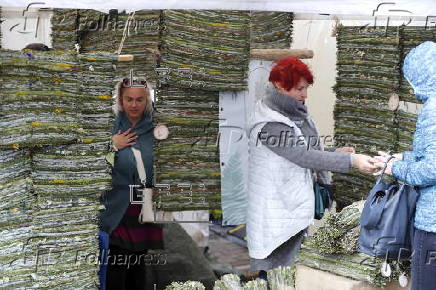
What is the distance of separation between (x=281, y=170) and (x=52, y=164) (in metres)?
1.42

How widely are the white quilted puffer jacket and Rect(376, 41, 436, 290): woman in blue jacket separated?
109 centimetres

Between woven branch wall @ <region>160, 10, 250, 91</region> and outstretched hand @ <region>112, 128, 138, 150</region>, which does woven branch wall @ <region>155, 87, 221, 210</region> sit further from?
outstretched hand @ <region>112, 128, 138, 150</region>

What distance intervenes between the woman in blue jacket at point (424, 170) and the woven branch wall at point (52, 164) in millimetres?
1717

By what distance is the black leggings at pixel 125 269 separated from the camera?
14.5ft

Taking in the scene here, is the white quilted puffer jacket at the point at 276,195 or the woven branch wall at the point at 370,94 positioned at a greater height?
the woven branch wall at the point at 370,94

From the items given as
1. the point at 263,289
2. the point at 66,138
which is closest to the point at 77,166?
the point at 66,138

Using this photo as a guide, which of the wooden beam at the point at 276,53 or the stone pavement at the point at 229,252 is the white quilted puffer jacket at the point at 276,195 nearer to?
the wooden beam at the point at 276,53

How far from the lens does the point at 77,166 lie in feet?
11.2

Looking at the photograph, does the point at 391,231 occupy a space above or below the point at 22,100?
below

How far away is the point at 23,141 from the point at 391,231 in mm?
1943

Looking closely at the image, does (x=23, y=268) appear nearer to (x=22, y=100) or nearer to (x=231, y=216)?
(x=22, y=100)

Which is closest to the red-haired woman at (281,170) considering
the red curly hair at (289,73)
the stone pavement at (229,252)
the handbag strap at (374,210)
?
the red curly hair at (289,73)

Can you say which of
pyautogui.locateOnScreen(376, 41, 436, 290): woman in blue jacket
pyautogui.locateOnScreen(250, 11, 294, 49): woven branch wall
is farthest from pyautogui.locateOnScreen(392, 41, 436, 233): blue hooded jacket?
pyautogui.locateOnScreen(250, 11, 294, 49): woven branch wall

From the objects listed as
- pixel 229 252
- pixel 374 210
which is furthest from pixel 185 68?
pixel 229 252
